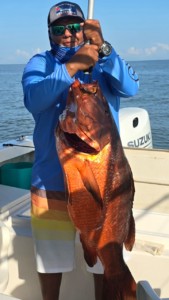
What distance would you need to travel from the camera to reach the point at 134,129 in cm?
592

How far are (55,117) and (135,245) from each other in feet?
3.64

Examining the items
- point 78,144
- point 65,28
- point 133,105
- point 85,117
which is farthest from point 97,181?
point 133,105

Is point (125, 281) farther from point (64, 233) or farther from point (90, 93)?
point (90, 93)

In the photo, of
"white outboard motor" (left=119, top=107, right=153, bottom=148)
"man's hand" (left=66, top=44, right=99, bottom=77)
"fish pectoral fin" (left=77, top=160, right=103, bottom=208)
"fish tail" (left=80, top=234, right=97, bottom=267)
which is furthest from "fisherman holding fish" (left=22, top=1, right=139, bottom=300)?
"white outboard motor" (left=119, top=107, right=153, bottom=148)

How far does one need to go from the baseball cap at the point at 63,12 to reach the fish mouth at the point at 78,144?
809 mm

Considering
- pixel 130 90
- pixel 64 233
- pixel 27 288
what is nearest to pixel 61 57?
pixel 130 90

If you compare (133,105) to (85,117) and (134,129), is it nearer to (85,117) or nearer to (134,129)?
(134,129)

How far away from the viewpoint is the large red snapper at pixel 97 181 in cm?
208

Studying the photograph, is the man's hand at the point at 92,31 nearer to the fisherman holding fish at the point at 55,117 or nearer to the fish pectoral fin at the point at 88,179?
the fisherman holding fish at the point at 55,117

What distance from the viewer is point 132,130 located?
586cm

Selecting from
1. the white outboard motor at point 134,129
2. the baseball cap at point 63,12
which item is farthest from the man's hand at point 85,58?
the white outboard motor at point 134,129

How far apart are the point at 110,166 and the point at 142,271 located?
1084mm

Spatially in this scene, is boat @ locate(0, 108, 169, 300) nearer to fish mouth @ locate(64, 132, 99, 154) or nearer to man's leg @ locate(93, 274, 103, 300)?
man's leg @ locate(93, 274, 103, 300)

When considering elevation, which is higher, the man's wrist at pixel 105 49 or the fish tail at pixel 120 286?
the man's wrist at pixel 105 49
